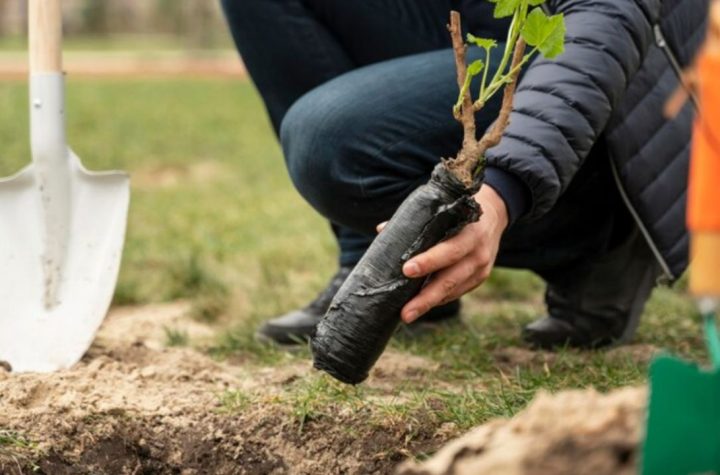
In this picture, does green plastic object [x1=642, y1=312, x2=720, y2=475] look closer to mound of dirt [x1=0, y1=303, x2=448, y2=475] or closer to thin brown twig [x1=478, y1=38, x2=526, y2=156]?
thin brown twig [x1=478, y1=38, x2=526, y2=156]

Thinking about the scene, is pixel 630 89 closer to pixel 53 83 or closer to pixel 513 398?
pixel 513 398

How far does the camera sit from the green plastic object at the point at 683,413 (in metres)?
1.05

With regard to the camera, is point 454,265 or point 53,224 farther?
point 53,224

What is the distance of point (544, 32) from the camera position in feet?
5.37

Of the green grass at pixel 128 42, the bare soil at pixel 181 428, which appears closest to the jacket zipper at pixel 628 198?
the bare soil at pixel 181 428

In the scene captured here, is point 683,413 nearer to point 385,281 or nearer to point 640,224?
point 385,281

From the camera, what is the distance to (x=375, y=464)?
1.84 meters

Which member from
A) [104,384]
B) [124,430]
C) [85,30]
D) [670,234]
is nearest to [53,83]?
[104,384]

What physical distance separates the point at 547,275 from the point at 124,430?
3.68 feet

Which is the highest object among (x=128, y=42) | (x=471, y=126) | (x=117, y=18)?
(x=471, y=126)

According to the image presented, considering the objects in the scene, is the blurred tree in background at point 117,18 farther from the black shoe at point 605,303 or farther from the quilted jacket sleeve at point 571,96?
the quilted jacket sleeve at point 571,96

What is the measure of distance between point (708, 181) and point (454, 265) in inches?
28.5

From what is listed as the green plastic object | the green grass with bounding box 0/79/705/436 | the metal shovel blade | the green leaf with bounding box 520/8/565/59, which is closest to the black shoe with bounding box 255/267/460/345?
the green grass with bounding box 0/79/705/436

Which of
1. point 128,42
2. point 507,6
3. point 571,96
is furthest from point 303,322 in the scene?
point 128,42
